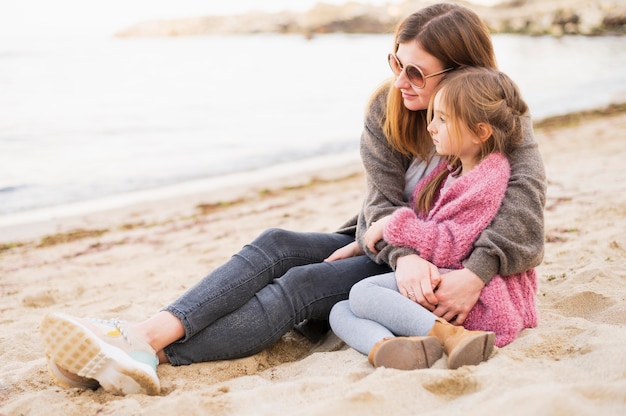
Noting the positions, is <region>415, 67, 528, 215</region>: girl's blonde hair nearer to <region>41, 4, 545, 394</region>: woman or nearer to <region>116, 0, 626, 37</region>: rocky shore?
<region>41, 4, 545, 394</region>: woman

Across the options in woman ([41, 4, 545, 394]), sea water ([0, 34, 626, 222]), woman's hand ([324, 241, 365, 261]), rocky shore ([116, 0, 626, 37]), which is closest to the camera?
woman ([41, 4, 545, 394])

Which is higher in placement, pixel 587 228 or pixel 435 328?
pixel 435 328

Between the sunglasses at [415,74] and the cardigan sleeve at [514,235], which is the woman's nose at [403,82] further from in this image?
the cardigan sleeve at [514,235]

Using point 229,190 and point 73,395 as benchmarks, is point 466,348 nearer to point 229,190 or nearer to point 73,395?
point 73,395

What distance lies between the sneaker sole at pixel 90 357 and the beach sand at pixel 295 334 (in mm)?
69

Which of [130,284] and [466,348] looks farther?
[130,284]

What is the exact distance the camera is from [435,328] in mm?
2352

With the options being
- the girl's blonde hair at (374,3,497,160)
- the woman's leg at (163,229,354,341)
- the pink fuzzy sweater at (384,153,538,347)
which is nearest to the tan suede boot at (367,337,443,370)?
the pink fuzzy sweater at (384,153,538,347)

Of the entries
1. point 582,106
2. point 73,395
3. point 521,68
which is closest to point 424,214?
point 73,395

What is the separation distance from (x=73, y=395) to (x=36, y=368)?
0.47m

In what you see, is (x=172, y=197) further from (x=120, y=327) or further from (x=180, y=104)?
(x=180, y=104)

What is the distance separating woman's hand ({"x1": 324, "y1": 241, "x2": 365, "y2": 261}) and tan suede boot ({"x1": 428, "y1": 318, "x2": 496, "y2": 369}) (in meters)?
0.81

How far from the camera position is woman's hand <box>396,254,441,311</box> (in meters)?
2.52

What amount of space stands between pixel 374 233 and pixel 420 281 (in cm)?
37
